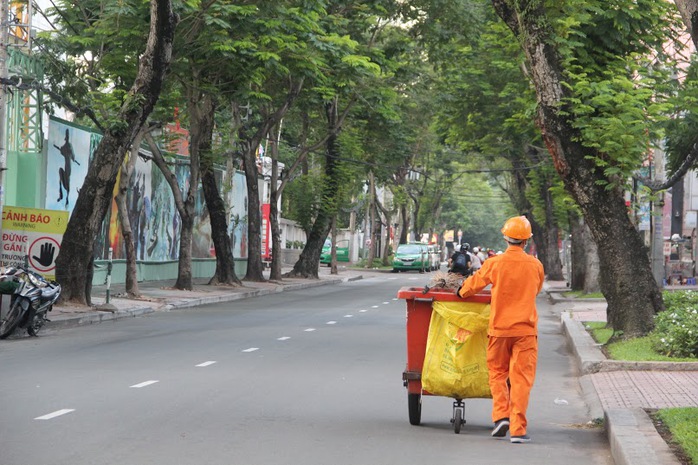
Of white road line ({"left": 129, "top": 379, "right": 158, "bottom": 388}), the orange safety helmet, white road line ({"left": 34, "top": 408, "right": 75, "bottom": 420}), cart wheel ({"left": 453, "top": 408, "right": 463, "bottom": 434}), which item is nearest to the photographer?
the orange safety helmet

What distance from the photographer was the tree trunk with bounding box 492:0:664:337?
16.8 m

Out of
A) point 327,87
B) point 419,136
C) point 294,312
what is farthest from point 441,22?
point 419,136

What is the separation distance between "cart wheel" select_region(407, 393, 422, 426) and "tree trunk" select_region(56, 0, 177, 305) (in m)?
15.7

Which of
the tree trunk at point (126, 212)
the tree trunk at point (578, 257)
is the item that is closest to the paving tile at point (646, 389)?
the tree trunk at point (126, 212)

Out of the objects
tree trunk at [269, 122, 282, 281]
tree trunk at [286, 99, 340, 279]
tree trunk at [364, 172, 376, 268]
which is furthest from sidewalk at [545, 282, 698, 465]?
tree trunk at [364, 172, 376, 268]

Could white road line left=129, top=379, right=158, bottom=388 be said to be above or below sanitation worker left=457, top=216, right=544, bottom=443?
below

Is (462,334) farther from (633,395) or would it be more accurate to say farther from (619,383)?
(619,383)

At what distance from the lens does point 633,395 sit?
467 inches

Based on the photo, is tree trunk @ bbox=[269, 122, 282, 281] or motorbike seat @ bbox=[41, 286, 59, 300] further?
tree trunk @ bbox=[269, 122, 282, 281]

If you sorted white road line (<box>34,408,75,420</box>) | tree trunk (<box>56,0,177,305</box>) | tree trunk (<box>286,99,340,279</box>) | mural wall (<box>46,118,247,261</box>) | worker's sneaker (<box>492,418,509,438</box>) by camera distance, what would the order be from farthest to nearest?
1. tree trunk (<box>286,99,340,279</box>)
2. mural wall (<box>46,118,247,261</box>)
3. tree trunk (<box>56,0,177,305</box>)
4. white road line (<box>34,408,75,420</box>)
5. worker's sneaker (<box>492,418,509,438</box>)

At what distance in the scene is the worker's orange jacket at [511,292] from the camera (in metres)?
9.24

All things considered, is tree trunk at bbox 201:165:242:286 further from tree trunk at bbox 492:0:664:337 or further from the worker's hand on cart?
the worker's hand on cart

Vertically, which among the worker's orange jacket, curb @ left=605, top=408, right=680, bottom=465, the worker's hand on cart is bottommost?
curb @ left=605, top=408, right=680, bottom=465

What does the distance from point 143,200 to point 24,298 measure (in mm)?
23209
